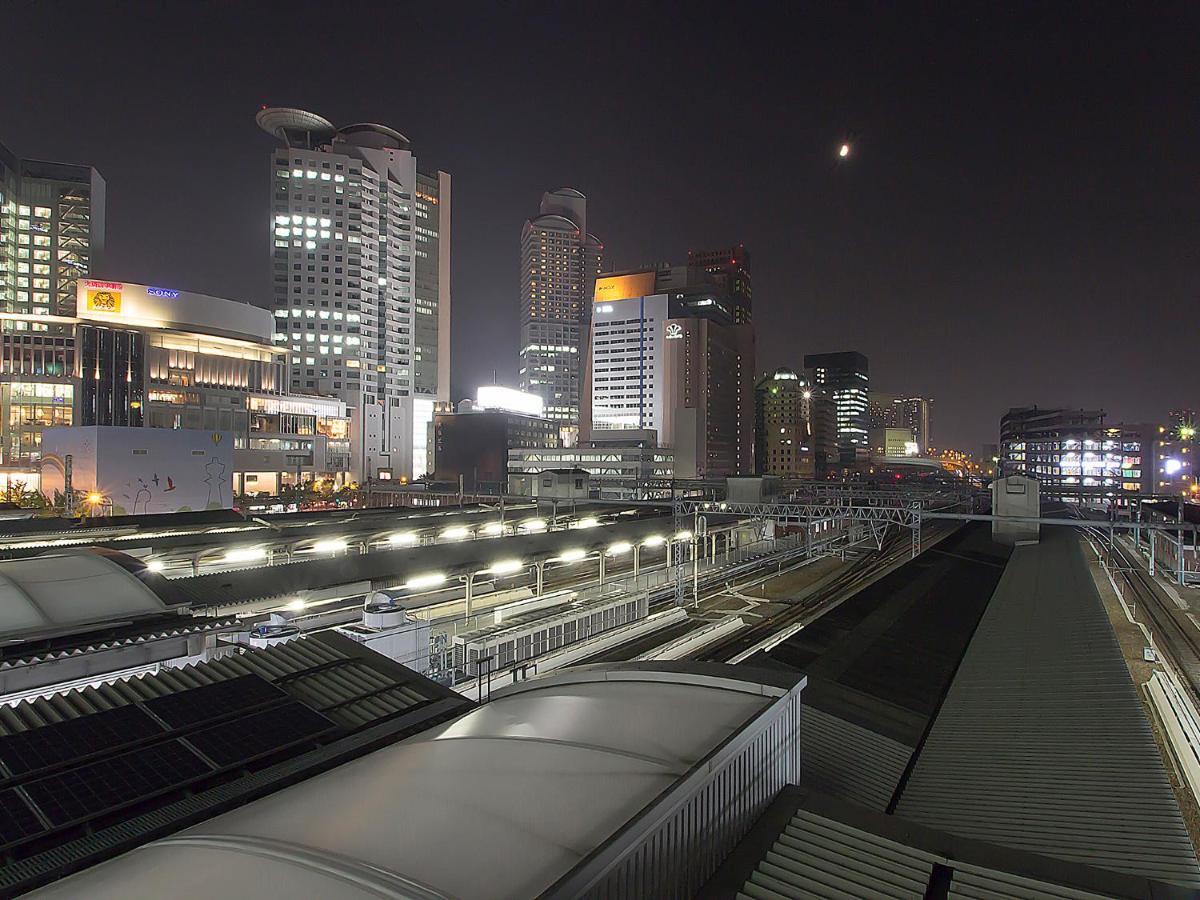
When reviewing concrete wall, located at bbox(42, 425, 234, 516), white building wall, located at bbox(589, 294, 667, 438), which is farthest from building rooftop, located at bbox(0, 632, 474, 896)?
white building wall, located at bbox(589, 294, 667, 438)

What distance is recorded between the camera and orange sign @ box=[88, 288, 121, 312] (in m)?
55.7

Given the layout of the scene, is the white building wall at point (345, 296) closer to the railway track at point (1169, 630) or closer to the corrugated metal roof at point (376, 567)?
the corrugated metal roof at point (376, 567)

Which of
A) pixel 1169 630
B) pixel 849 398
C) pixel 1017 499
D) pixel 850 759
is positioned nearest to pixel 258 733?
pixel 850 759

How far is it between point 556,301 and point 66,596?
150 meters

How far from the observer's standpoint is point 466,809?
4.33 meters

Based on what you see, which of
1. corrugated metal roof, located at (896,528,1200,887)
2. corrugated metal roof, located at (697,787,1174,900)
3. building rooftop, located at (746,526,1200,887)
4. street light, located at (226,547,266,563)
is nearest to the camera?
corrugated metal roof, located at (697,787,1174,900)

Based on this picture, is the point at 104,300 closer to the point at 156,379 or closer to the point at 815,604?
the point at 156,379

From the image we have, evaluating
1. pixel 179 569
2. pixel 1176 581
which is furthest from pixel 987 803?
pixel 1176 581

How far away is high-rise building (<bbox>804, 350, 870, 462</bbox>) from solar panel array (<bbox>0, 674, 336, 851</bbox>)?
171673mm

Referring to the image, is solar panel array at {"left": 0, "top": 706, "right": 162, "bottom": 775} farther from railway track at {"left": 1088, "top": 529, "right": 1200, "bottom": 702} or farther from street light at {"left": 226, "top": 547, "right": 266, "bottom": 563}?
railway track at {"left": 1088, "top": 529, "right": 1200, "bottom": 702}

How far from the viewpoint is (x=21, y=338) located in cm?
5503

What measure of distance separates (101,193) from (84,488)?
64404 mm

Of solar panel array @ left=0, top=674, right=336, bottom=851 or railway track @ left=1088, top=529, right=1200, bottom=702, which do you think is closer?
solar panel array @ left=0, top=674, right=336, bottom=851

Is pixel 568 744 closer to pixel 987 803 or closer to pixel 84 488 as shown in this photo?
pixel 987 803
